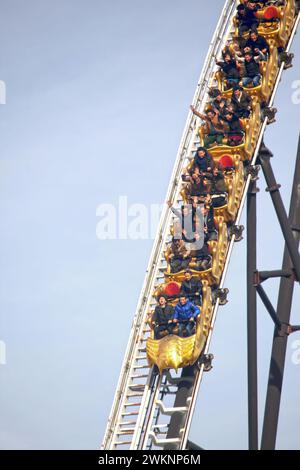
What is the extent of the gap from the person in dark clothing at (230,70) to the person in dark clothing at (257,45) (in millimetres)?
368

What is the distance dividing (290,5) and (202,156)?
130 inches

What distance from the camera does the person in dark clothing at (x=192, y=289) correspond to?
23.0 m

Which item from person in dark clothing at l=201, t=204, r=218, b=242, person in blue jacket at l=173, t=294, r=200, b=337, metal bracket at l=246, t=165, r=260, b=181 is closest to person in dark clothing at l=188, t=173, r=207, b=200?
person in dark clothing at l=201, t=204, r=218, b=242

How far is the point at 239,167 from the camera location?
941 inches

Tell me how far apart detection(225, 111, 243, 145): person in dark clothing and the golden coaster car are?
114 inches

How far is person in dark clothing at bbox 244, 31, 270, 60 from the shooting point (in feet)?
81.9

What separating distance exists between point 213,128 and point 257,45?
1.65 meters

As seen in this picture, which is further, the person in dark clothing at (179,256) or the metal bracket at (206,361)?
the person in dark clothing at (179,256)

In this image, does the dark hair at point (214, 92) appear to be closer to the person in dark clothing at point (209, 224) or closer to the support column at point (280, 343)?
the support column at point (280, 343)

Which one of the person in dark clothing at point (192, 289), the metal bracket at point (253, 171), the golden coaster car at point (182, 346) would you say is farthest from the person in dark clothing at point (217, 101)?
the golden coaster car at point (182, 346)
